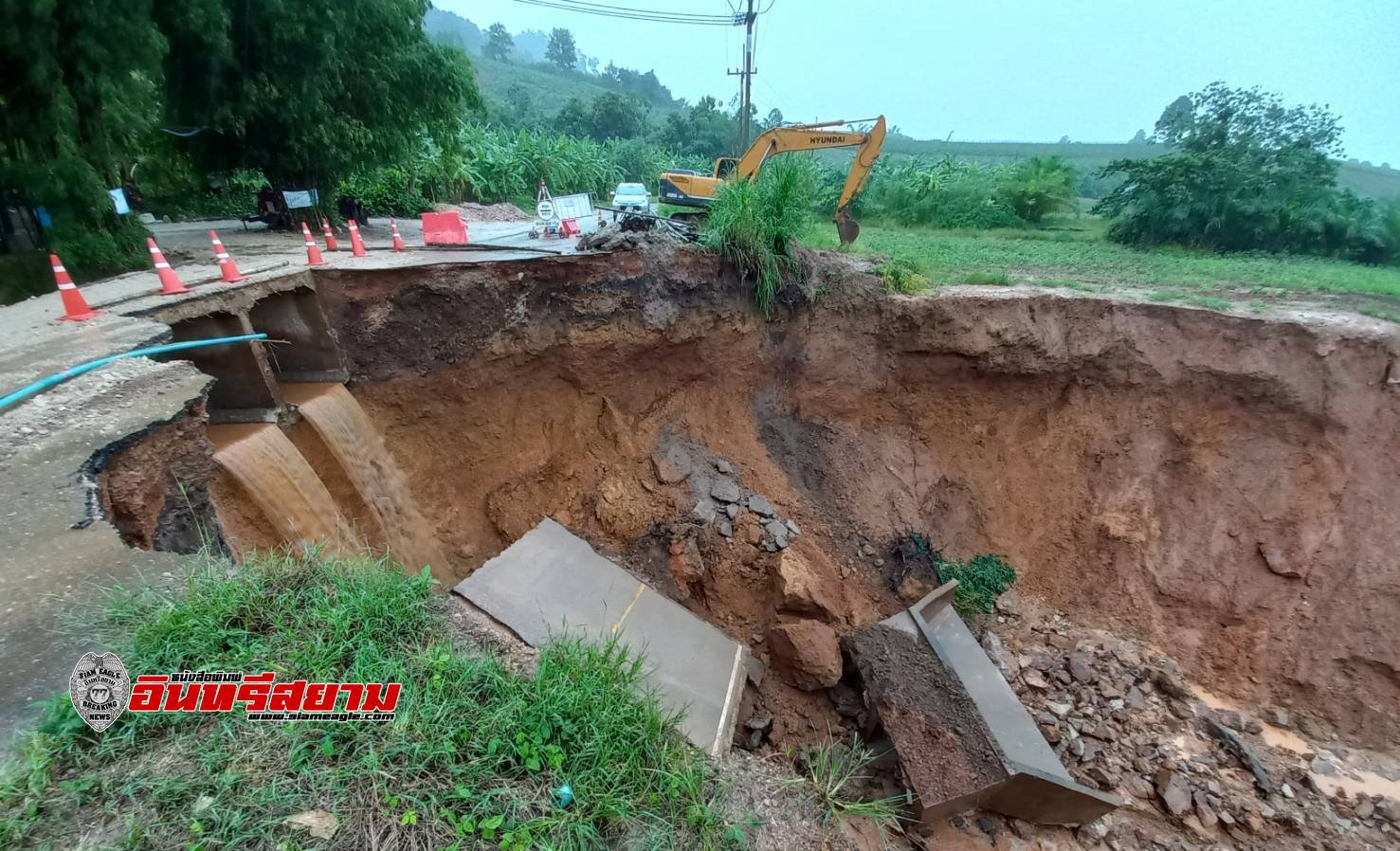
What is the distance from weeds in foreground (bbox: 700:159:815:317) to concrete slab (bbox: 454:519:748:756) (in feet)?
12.2

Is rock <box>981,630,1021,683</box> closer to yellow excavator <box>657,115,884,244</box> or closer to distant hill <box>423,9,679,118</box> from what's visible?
yellow excavator <box>657,115,884,244</box>

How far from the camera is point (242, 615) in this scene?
86.0 inches

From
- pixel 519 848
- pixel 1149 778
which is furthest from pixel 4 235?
pixel 1149 778

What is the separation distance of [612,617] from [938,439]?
492 cm

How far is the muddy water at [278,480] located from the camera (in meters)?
4.08

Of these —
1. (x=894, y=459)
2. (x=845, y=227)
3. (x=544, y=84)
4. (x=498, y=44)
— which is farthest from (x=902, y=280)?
(x=498, y=44)

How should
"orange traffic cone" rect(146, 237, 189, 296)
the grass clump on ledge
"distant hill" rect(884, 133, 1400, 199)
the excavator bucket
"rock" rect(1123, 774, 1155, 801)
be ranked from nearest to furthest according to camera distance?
the grass clump on ledge → "rock" rect(1123, 774, 1155, 801) → "orange traffic cone" rect(146, 237, 189, 296) → the excavator bucket → "distant hill" rect(884, 133, 1400, 199)

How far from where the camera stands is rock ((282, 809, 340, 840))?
1678mm

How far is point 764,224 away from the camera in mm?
6477

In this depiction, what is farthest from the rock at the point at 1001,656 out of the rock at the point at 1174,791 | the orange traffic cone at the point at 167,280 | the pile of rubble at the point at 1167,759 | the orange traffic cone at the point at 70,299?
the orange traffic cone at the point at 70,299

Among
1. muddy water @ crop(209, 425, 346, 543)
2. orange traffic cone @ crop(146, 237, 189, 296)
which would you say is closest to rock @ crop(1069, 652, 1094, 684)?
muddy water @ crop(209, 425, 346, 543)

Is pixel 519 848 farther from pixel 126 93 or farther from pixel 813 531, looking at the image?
pixel 126 93

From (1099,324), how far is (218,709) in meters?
7.69

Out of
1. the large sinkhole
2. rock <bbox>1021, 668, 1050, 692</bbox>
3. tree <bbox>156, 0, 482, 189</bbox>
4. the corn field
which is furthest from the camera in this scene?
the corn field
